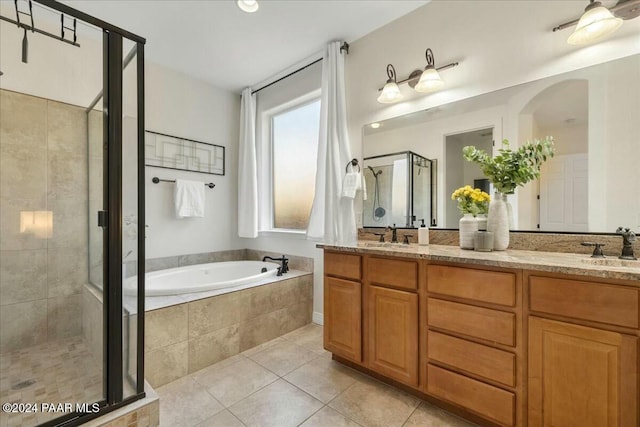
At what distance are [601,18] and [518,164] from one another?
2.47 feet

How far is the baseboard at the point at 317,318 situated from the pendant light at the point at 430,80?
218 centimetres

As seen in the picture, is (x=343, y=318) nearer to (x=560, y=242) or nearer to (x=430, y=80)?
(x=560, y=242)

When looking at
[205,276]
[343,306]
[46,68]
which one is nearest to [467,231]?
[343,306]

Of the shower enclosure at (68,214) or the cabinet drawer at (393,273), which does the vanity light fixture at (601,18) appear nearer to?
the cabinet drawer at (393,273)

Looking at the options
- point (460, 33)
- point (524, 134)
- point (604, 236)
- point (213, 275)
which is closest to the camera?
point (604, 236)

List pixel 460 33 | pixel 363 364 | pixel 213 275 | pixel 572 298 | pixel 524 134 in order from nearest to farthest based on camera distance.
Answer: pixel 572 298, pixel 524 134, pixel 363 364, pixel 460 33, pixel 213 275

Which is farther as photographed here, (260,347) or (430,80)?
(260,347)

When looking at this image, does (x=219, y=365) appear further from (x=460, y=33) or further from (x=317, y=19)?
(x=460, y=33)

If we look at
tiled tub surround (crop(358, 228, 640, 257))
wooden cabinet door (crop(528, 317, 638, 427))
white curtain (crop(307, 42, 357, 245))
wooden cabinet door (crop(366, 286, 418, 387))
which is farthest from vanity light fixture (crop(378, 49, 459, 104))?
wooden cabinet door (crop(528, 317, 638, 427))

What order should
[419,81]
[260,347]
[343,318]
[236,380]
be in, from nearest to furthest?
[236,380]
[343,318]
[419,81]
[260,347]

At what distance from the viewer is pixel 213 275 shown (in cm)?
306

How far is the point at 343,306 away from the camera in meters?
1.89

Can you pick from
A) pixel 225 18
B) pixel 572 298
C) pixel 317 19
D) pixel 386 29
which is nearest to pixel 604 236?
pixel 572 298

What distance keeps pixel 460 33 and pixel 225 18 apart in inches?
70.9
